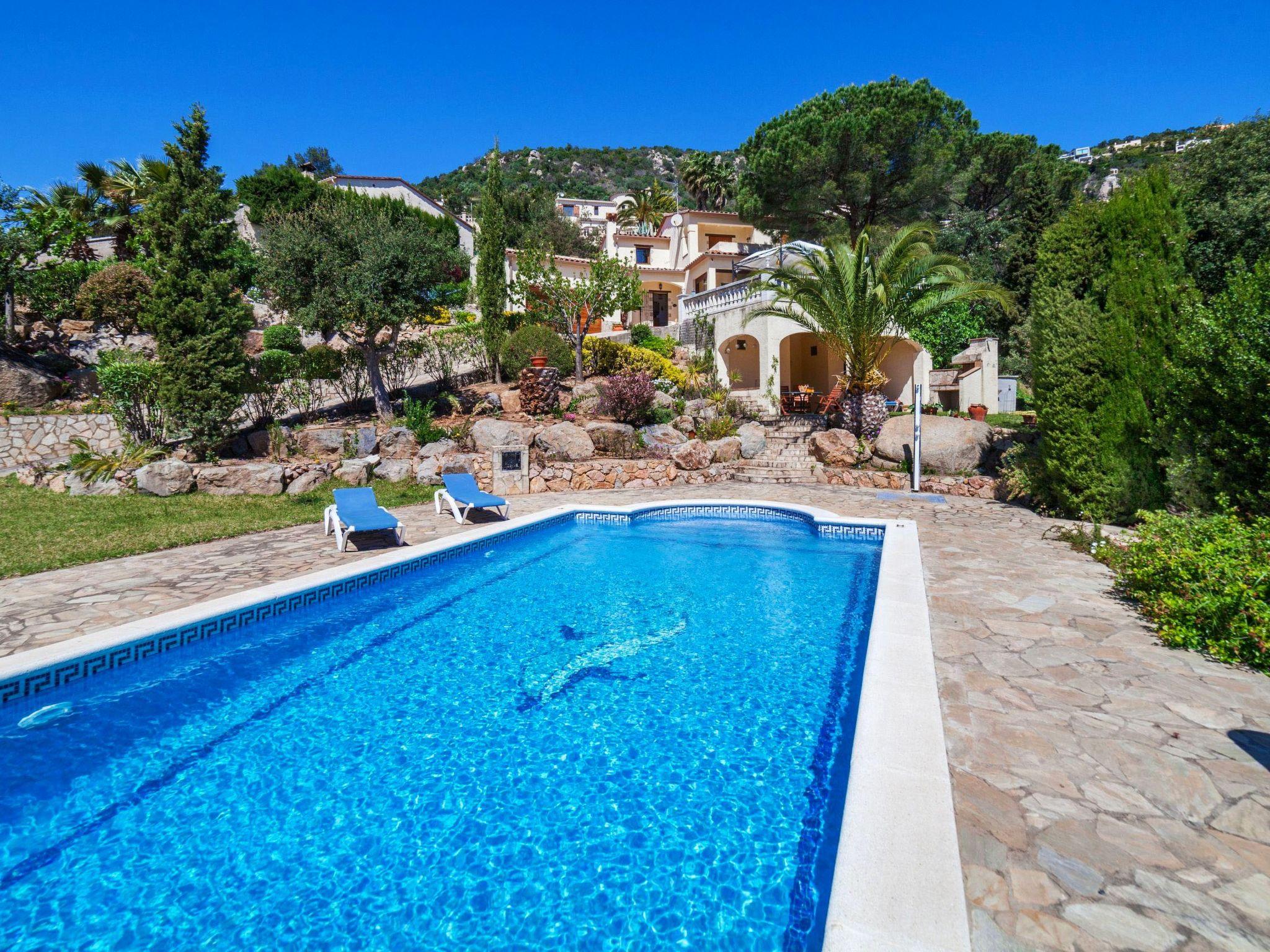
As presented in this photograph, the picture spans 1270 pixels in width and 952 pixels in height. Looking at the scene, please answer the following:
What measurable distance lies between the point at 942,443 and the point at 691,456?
561 cm

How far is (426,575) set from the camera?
7602mm

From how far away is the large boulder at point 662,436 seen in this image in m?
15.1

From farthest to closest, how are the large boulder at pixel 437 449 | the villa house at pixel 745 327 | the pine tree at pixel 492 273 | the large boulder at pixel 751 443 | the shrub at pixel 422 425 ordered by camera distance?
the pine tree at pixel 492 273, the villa house at pixel 745 327, the large boulder at pixel 751 443, the shrub at pixel 422 425, the large boulder at pixel 437 449

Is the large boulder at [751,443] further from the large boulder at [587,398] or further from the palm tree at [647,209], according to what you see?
the palm tree at [647,209]

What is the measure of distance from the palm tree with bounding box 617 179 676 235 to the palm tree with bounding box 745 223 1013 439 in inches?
1340

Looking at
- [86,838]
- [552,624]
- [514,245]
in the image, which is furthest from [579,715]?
[514,245]

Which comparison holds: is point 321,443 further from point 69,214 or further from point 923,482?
point 923,482

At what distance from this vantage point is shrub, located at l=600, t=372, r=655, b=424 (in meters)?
15.8

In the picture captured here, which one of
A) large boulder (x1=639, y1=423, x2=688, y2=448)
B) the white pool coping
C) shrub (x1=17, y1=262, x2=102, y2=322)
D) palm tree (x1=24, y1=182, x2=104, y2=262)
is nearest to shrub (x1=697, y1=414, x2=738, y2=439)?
large boulder (x1=639, y1=423, x2=688, y2=448)

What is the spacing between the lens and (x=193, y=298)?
1238 centimetres

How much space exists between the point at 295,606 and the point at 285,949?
165 inches

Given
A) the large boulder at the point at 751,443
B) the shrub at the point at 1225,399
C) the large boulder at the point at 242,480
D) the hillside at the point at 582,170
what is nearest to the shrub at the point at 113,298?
the large boulder at the point at 242,480

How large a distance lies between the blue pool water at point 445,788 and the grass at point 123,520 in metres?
3.51

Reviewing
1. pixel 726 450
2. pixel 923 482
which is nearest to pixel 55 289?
pixel 726 450
